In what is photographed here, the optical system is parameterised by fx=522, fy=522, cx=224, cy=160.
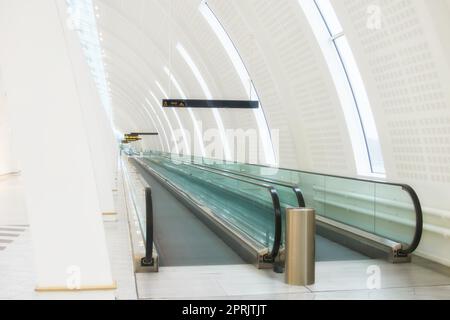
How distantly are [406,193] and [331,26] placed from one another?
6089 millimetres

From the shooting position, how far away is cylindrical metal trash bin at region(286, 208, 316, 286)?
6.55m

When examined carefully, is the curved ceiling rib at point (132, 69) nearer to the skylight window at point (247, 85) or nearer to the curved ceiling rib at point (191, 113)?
the curved ceiling rib at point (191, 113)

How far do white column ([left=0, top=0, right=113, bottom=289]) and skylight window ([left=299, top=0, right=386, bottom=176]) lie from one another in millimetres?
7893

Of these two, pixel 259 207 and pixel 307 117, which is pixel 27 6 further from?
pixel 307 117

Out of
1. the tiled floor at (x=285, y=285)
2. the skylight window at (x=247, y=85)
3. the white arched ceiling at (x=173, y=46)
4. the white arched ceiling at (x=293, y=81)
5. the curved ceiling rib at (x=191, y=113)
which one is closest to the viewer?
the tiled floor at (x=285, y=285)

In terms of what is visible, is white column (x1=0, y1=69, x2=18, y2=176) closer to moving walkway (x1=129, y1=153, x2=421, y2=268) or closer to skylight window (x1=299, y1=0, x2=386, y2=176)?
moving walkway (x1=129, y1=153, x2=421, y2=268)

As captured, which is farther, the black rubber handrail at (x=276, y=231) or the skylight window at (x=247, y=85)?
the skylight window at (x=247, y=85)

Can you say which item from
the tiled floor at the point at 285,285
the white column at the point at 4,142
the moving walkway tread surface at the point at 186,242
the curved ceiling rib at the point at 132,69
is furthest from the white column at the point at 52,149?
the curved ceiling rib at the point at 132,69

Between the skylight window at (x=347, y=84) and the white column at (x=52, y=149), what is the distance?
311 inches

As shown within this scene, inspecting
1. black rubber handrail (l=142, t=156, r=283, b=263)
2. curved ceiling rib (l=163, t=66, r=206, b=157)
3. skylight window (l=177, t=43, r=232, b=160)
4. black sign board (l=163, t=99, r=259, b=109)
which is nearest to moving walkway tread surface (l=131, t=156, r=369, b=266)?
black rubber handrail (l=142, t=156, r=283, b=263)

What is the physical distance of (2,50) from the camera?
6.15 metres

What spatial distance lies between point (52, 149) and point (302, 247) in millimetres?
3301

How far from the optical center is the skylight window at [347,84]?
502 inches
